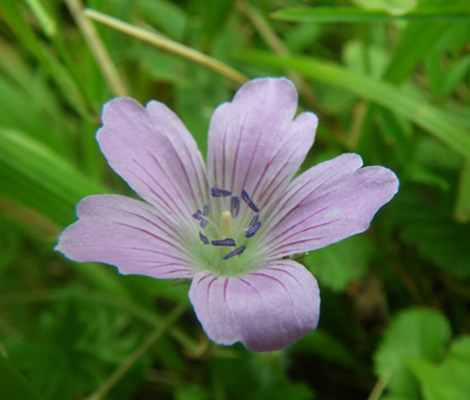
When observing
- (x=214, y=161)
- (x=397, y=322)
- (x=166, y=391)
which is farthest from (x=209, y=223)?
(x=166, y=391)

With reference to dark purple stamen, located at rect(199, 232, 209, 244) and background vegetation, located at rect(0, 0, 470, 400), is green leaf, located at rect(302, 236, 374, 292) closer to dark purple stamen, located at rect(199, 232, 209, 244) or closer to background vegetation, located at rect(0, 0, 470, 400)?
background vegetation, located at rect(0, 0, 470, 400)

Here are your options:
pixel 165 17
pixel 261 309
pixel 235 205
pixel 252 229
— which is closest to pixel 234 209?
pixel 235 205

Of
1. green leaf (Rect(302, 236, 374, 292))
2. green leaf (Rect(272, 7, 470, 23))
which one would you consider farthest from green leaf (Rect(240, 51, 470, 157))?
green leaf (Rect(302, 236, 374, 292))

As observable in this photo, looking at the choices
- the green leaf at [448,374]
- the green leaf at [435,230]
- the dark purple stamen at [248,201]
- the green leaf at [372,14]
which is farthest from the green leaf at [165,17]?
the green leaf at [448,374]

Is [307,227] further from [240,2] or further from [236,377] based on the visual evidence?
[240,2]

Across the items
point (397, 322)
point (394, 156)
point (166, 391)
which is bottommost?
point (166, 391)

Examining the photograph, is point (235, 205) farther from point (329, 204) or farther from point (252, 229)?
point (329, 204)
